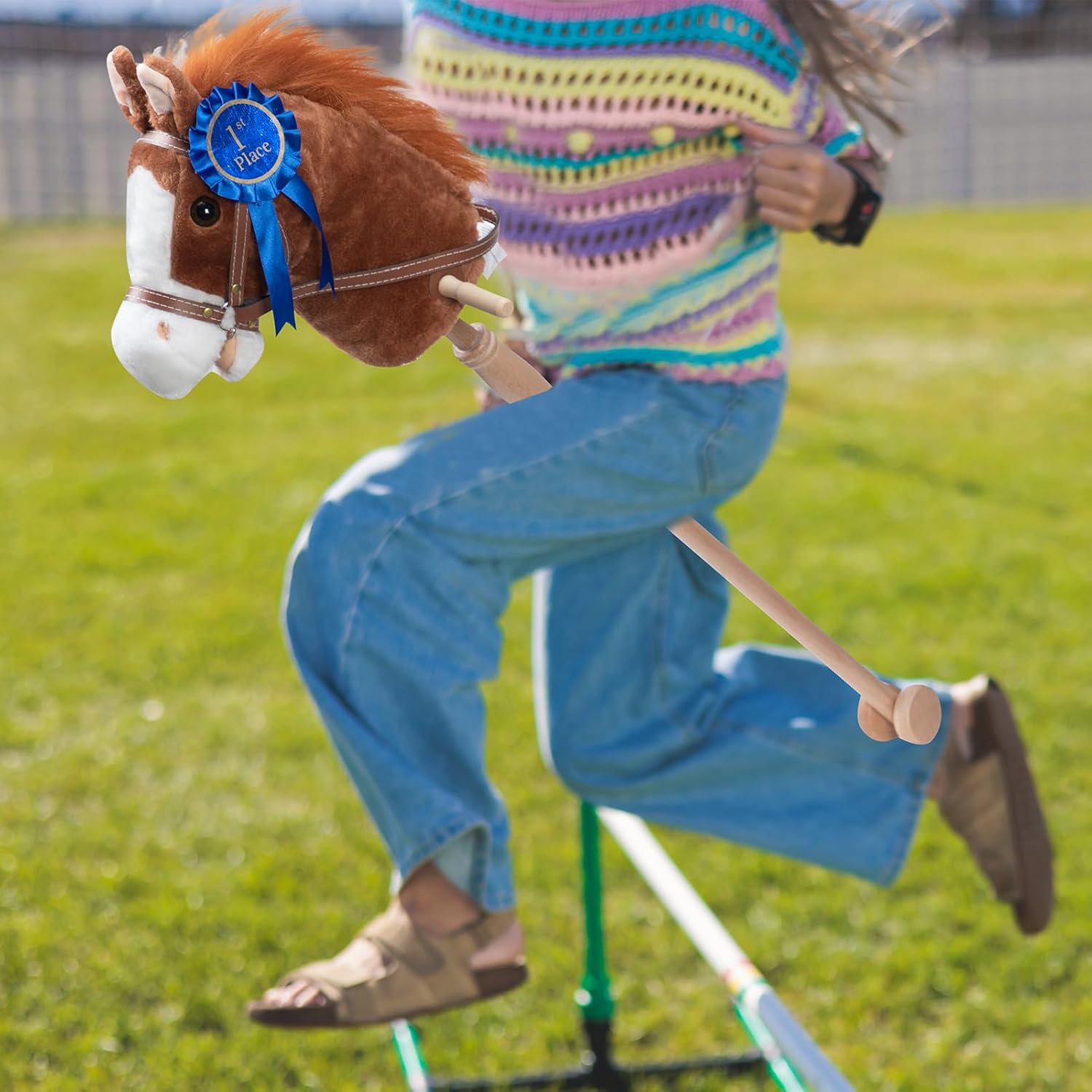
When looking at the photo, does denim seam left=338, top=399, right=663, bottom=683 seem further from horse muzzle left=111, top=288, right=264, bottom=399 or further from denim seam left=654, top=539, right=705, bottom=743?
horse muzzle left=111, top=288, right=264, bottom=399

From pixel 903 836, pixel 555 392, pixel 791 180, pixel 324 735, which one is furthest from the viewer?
pixel 324 735

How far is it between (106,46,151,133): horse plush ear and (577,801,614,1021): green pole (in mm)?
1401

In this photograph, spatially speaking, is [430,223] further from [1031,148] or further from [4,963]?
[1031,148]

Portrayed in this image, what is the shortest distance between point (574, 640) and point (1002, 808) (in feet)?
2.19

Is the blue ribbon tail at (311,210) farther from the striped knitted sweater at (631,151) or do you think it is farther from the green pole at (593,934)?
the green pole at (593,934)

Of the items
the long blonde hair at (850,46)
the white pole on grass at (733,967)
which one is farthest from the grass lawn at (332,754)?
the long blonde hair at (850,46)

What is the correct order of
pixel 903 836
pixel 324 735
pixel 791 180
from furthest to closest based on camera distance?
pixel 324 735 → pixel 903 836 → pixel 791 180

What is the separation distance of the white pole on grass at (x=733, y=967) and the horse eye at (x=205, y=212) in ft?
4.34

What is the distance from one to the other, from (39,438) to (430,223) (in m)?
5.46

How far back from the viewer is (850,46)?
1.76m

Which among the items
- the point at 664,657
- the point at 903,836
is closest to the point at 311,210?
the point at 664,657

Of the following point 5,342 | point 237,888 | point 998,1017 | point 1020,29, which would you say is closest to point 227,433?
point 5,342

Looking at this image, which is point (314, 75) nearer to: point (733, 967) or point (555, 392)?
point (555, 392)

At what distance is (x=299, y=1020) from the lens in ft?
5.54
